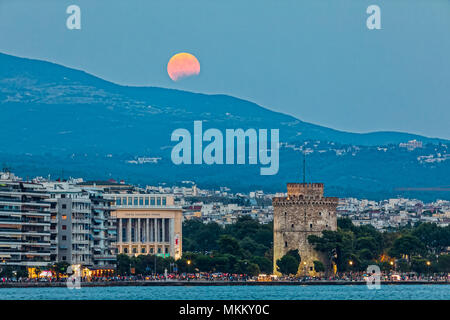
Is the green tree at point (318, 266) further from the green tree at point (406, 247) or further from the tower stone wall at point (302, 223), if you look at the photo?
the green tree at point (406, 247)

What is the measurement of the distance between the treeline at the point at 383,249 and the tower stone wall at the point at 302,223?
92 cm

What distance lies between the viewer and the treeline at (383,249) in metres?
108

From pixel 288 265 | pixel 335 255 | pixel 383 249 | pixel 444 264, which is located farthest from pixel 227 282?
pixel 383 249

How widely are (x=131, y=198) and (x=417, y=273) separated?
1603 inches

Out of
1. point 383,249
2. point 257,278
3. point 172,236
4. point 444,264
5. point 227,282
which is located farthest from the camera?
point 172,236

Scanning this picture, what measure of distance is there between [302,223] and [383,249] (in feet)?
40.7

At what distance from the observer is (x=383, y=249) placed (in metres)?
119

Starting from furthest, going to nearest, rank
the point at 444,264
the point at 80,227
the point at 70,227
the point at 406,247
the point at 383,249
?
1. the point at 383,249
2. the point at 406,247
3. the point at 444,264
4. the point at 80,227
5. the point at 70,227

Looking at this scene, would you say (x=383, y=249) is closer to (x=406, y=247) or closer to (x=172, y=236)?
(x=406, y=247)

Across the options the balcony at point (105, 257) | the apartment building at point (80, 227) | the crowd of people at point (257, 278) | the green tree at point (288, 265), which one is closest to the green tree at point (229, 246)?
the crowd of people at point (257, 278)

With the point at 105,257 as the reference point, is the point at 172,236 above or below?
above

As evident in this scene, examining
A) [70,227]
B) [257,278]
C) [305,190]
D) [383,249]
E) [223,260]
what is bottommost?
[257,278]

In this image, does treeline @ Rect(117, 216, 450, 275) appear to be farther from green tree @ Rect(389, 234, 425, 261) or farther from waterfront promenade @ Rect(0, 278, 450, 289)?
waterfront promenade @ Rect(0, 278, 450, 289)
